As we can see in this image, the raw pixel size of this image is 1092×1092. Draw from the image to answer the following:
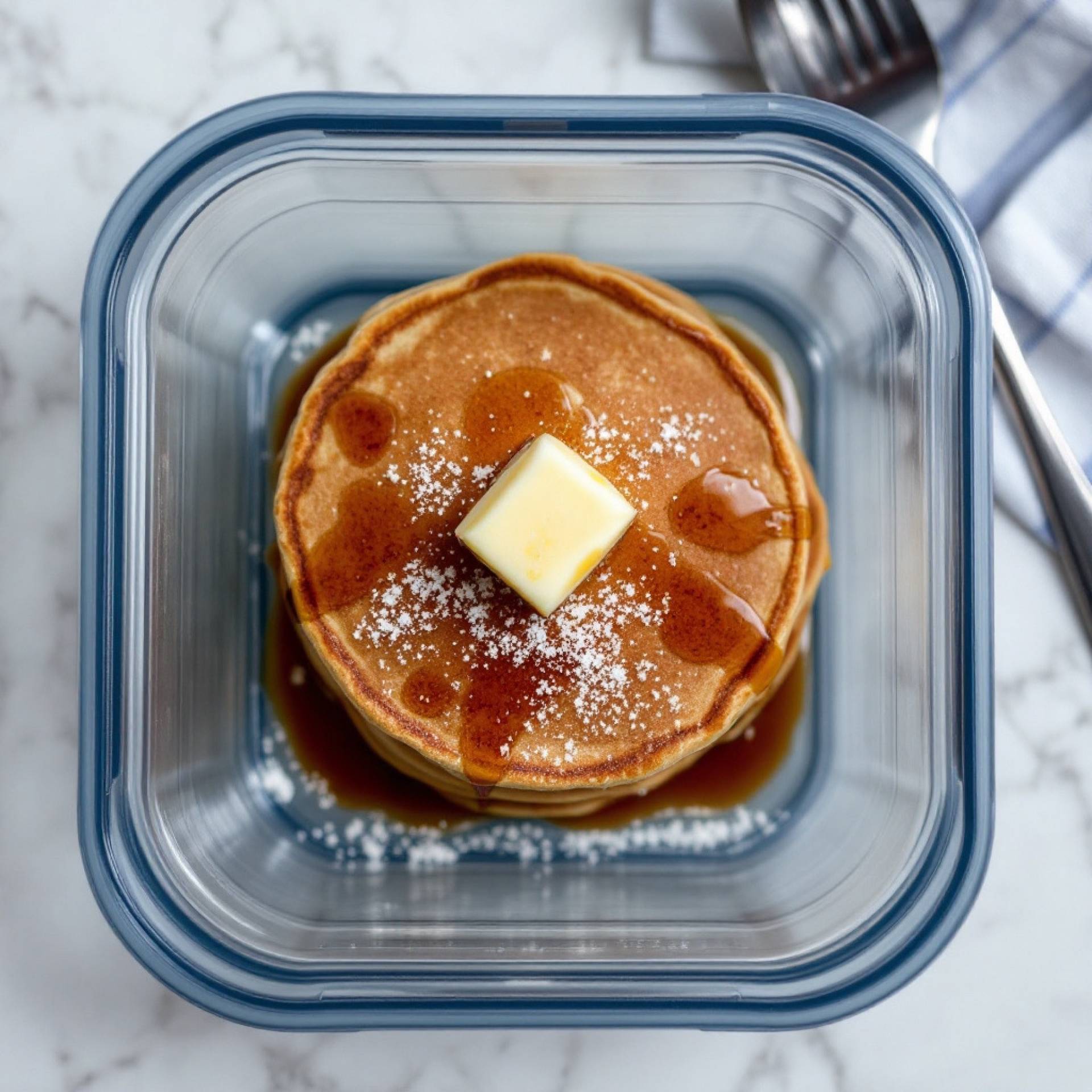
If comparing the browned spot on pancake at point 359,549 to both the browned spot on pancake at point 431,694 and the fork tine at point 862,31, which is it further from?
the fork tine at point 862,31

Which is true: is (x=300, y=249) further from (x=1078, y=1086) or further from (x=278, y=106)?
(x=1078, y=1086)

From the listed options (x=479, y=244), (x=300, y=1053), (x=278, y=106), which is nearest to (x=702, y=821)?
(x=300, y=1053)

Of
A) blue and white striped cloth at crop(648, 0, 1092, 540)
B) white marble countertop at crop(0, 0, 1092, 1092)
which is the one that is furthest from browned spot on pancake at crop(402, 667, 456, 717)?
blue and white striped cloth at crop(648, 0, 1092, 540)

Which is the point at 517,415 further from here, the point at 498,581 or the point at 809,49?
the point at 809,49

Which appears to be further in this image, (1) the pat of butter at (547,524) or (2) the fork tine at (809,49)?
(2) the fork tine at (809,49)

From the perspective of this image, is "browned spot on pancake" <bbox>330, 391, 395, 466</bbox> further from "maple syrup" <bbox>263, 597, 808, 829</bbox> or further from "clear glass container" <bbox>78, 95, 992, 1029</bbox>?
"maple syrup" <bbox>263, 597, 808, 829</bbox>

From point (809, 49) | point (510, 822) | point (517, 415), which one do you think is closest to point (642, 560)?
point (517, 415)

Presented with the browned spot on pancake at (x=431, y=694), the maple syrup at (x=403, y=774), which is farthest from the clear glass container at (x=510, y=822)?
the browned spot on pancake at (x=431, y=694)
